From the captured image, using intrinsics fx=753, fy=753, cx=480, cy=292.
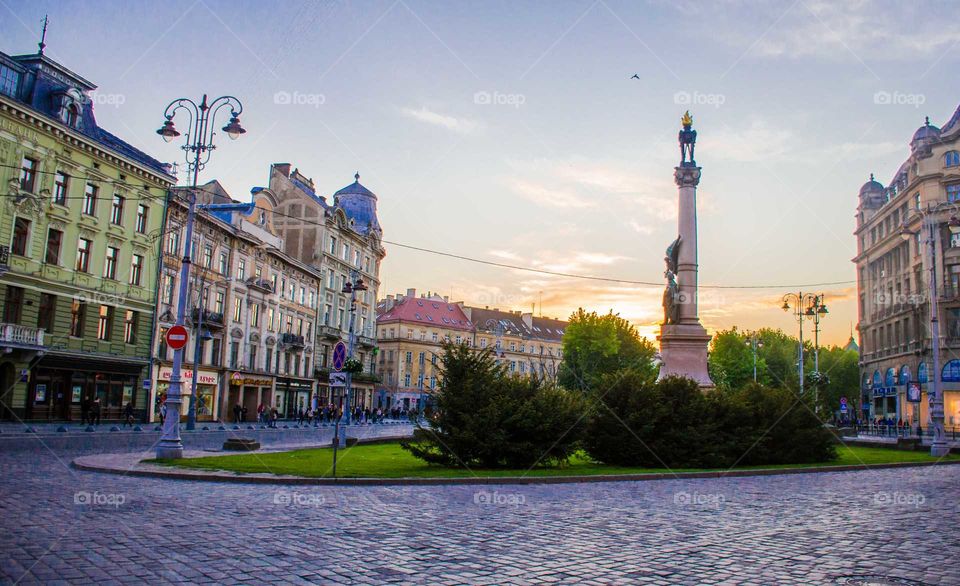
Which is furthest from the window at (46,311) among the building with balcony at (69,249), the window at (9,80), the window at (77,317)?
the window at (9,80)

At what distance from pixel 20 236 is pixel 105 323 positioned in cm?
682

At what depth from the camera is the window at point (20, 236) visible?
32594mm

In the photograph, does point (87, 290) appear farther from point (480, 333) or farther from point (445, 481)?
point (480, 333)

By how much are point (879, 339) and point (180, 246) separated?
2412 inches

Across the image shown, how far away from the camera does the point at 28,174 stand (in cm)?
3297

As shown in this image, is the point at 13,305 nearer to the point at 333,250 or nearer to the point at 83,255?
the point at 83,255

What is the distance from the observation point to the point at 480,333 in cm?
11331

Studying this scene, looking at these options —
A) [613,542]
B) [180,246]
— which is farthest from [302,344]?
[613,542]

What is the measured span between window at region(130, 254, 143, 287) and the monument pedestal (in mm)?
28507

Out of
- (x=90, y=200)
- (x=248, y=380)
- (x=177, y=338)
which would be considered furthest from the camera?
(x=248, y=380)

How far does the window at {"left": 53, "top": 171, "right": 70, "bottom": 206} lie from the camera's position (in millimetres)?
34594

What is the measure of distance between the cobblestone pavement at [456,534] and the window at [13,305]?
70.1ft

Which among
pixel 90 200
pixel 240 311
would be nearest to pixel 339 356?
pixel 90 200

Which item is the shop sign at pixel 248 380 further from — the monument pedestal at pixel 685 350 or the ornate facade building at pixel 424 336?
the ornate facade building at pixel 424 336
